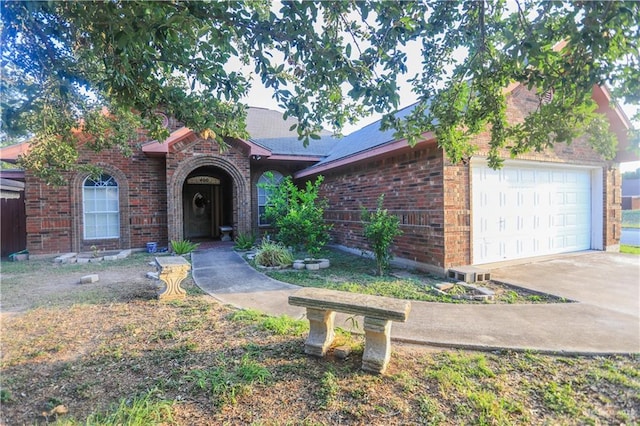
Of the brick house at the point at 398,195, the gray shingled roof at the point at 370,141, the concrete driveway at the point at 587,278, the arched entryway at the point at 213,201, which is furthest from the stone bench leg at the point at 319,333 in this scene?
the arched entryway at the point at 213,201

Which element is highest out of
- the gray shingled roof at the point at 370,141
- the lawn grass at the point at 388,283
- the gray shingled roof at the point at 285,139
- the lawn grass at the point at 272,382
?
the gray shingled roof at the point at 285,139

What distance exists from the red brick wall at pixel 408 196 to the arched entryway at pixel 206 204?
25.7 ft

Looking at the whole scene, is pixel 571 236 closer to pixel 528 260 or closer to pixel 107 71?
pixel 528 260

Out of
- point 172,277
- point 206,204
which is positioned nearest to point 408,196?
point 172,277

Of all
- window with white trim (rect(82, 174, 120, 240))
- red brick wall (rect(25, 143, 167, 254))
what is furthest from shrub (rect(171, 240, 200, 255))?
window with white trim (rect(82, 174, 120, 240))

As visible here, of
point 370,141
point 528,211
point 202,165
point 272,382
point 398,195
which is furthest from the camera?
point 202,165

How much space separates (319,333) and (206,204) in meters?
A: 14.9

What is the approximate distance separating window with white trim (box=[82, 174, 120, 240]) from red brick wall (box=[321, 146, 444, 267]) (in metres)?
7.95

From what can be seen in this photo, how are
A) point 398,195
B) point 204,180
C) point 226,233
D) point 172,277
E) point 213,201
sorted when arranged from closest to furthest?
point 172,277, point 398,195, point 226,233, point 204,180, point 213,201

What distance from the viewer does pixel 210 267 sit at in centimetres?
800

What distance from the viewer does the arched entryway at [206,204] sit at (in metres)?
15.5

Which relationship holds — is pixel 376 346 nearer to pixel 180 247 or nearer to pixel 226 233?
pixel 180 247

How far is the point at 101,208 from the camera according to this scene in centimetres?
1063

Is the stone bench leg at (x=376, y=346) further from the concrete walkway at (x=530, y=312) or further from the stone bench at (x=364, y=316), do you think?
the concrete walkway at (x=530, y=312)
